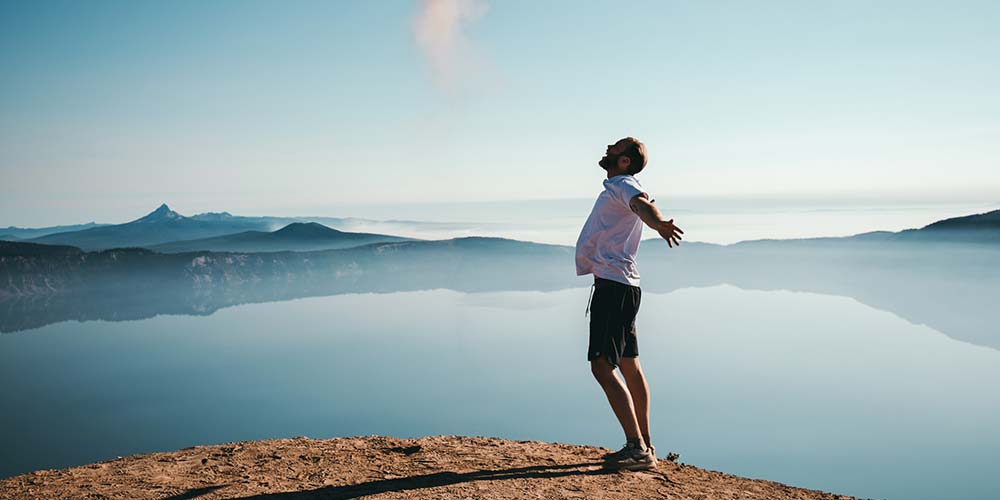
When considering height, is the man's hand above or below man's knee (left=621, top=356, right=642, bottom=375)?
above

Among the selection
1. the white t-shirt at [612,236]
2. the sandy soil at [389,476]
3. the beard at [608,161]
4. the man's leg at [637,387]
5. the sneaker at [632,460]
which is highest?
the beard at [608,161]

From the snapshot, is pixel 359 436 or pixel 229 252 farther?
pixel 229 252

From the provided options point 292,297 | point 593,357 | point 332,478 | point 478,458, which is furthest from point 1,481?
point 292,297

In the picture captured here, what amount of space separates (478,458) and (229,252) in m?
141

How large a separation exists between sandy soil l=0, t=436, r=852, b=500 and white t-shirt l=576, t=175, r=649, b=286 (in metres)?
1.64

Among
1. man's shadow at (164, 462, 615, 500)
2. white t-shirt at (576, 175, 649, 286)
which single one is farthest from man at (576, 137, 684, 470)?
man's shadow at (164, 462, 615, 500)

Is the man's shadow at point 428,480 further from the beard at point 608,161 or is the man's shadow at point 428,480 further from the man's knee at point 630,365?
the beard at point 608,161

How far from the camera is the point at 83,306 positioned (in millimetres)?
121562

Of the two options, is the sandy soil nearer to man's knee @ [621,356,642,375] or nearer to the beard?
man's knee @ [621,356,642,375]

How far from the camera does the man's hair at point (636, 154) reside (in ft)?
14.7

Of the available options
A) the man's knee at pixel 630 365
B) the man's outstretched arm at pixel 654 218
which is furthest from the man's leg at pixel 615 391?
the man's outstretched arm at pixel 654 218

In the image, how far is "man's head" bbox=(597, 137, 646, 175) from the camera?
176 inches

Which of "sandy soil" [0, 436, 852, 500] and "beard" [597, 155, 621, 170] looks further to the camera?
"beard" [597, 155, 621, 170]

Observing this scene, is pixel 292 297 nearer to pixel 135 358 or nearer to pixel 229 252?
pixel 229 252
